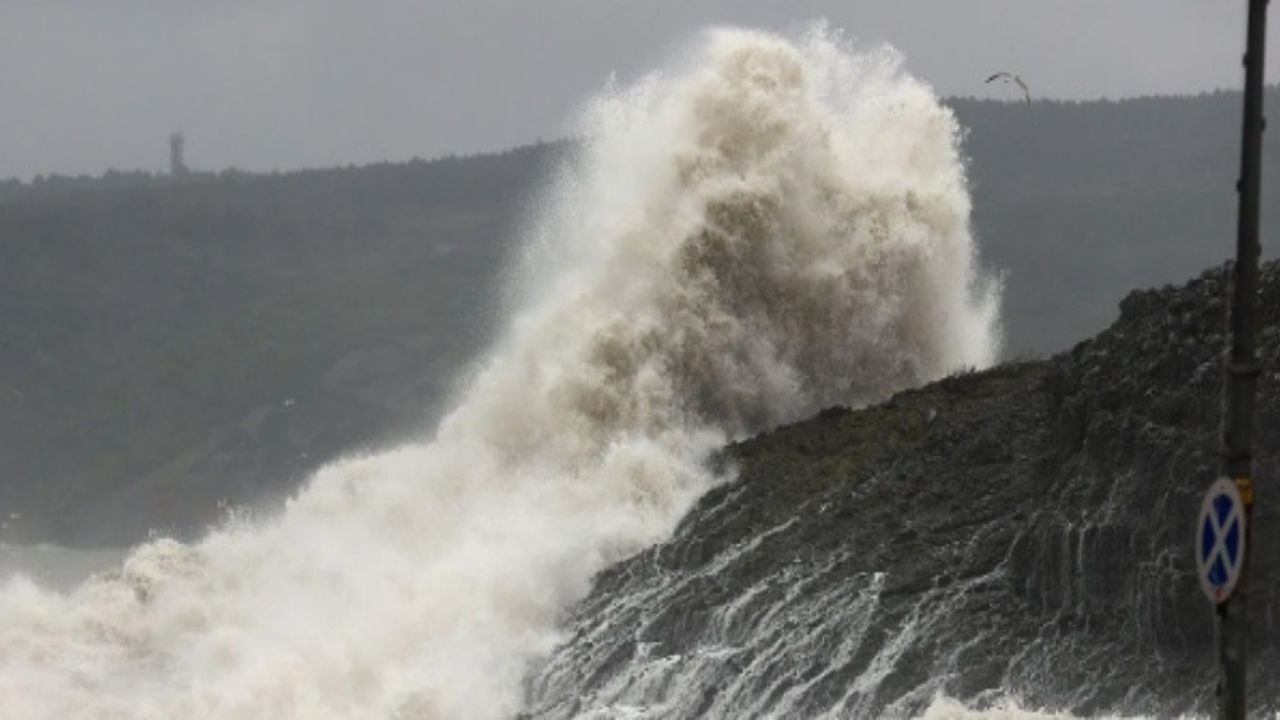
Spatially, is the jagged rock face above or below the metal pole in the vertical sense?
above

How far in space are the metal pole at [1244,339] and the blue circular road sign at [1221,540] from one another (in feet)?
0.39

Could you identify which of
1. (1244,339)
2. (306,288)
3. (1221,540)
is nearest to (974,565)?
(1244,339)

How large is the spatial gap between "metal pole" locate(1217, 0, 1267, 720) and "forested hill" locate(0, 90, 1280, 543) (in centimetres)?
9281

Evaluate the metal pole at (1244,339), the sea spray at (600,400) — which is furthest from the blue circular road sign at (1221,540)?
the sea spray at (600,400)

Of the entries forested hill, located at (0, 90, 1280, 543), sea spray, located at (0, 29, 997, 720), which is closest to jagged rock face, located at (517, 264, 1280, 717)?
sea spray, located at (0, 29, 997, 720)

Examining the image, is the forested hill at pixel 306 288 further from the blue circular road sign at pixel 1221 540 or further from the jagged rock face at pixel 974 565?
the blue circular road sign at pixel 1221 540

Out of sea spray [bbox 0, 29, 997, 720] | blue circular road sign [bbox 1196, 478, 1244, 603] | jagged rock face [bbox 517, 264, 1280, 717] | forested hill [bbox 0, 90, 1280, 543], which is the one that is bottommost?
blue circular road sign [bbox 1196, 478, 1244, 603]

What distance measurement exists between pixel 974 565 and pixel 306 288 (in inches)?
6061

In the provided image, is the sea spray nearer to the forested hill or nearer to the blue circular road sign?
the blue circular road sign

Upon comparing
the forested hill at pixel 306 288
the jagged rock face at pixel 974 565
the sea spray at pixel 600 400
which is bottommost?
the jagged rock face at pixel 974 565

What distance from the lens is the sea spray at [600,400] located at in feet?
93.4

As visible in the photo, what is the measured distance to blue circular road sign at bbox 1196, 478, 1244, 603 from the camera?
12.2 m

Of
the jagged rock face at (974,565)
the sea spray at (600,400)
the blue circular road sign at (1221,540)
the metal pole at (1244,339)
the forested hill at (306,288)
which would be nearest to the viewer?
the blue circular road sign at (1221,540)

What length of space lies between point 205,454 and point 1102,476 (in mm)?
122390
